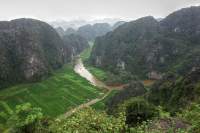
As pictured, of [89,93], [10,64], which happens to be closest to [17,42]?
[10,64]

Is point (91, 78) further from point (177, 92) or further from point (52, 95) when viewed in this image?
point (177, 92)

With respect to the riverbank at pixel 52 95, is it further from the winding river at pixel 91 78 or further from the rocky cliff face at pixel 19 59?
the rocky cliff face at pixel 19 59

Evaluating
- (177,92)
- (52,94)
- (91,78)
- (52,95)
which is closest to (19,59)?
(91,78)

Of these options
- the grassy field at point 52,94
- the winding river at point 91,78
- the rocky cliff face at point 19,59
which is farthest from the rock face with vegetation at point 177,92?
the rocky cliff face at point 19,59

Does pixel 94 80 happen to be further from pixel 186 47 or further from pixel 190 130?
pixel 190 130

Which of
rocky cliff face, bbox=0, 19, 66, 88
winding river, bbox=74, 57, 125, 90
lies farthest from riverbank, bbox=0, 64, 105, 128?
rocky cliff face, bbox=0, 19, 66, 88

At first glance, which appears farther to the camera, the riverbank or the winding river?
the winding river

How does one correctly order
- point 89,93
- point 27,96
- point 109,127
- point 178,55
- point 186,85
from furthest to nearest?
point 178,55, point 89,93, point 27,96, point 186,85, point 109,127

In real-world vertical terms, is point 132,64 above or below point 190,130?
below

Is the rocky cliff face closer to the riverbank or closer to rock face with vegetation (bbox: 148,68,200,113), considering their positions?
the riverbank
